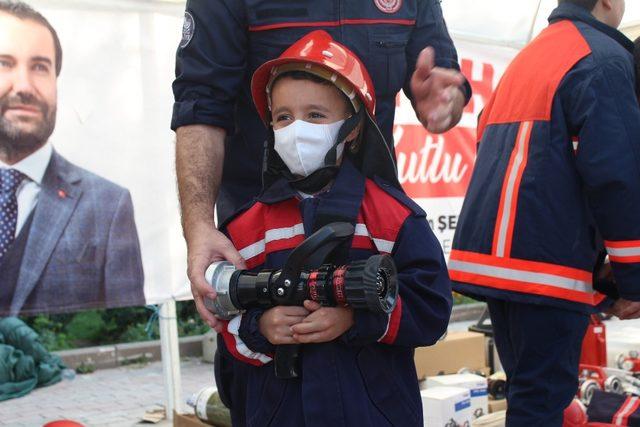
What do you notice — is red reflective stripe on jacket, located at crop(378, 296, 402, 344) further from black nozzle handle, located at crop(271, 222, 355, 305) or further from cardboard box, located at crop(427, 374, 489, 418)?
cardboard box, located at crop(427, 374, 489, 418)

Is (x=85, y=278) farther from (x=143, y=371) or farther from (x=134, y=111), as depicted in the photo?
(x=143, y=371)

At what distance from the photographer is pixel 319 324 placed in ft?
4.97

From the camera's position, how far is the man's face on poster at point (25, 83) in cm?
335

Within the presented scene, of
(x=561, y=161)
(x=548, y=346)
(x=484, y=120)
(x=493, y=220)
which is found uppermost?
(x=484, y=120)

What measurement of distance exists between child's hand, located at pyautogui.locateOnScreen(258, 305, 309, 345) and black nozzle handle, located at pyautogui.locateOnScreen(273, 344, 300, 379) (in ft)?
0.15

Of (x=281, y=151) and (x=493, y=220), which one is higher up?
(x=281, y=151)

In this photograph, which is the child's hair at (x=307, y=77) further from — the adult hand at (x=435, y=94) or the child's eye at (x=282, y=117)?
the adult hand at (x=435, y=94)

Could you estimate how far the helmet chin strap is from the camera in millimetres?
1672

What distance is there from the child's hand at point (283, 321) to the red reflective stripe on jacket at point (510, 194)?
115 centimetres

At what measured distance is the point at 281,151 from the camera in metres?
1.70

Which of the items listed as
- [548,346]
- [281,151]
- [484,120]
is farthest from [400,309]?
[484,120]

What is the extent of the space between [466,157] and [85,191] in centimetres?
251

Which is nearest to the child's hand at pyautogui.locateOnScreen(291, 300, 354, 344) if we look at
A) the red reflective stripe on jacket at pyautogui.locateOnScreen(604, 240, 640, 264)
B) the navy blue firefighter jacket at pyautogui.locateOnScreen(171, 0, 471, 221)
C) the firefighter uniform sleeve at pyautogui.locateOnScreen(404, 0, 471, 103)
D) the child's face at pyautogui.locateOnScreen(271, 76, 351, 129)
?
the child's face at pyautogui.locateOnScreen(271, 76, 351, 129)

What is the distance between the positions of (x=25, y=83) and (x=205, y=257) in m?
2.17
